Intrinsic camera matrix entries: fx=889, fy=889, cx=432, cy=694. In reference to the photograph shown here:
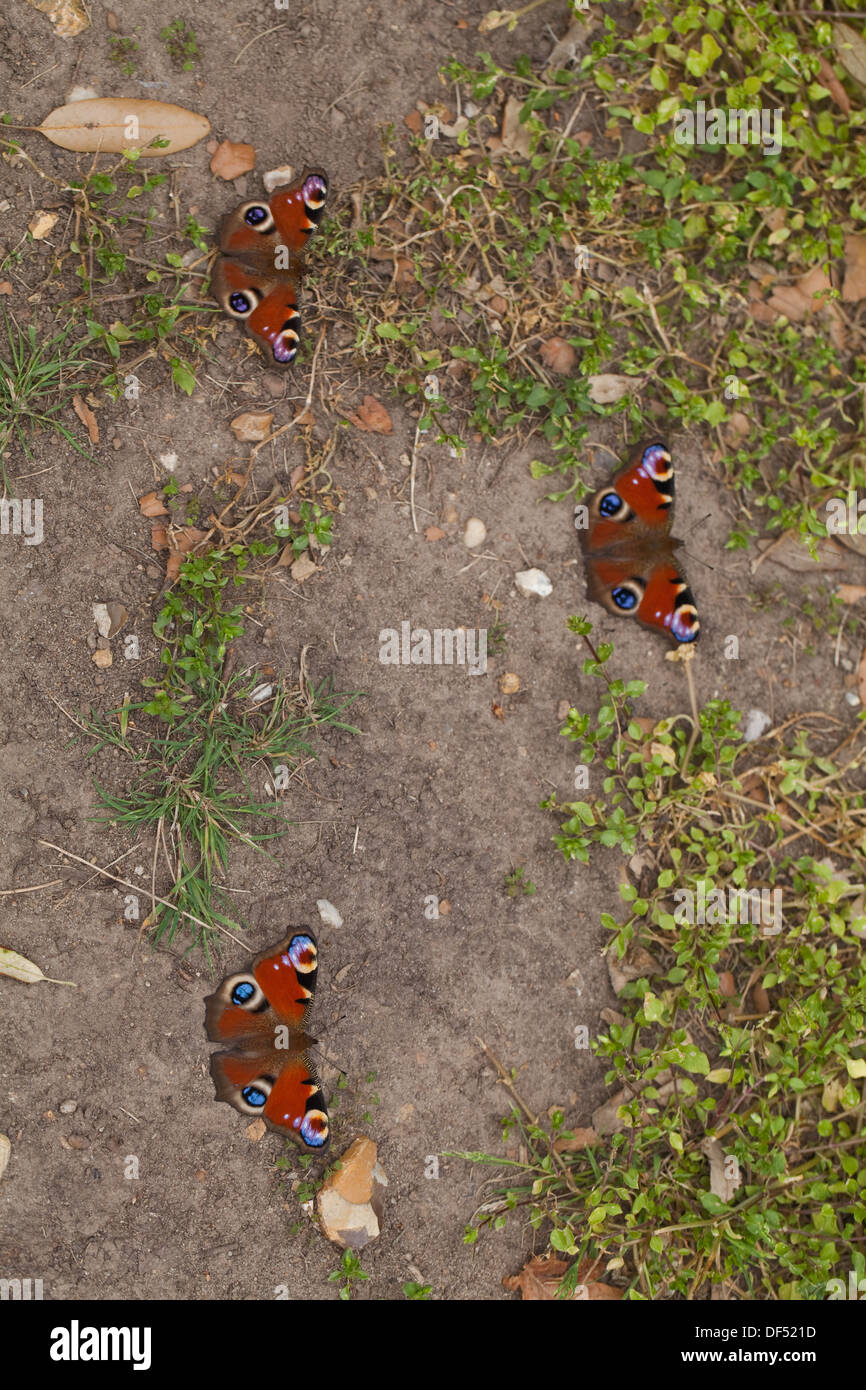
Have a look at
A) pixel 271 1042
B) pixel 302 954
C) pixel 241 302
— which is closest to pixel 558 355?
pixel 241 302

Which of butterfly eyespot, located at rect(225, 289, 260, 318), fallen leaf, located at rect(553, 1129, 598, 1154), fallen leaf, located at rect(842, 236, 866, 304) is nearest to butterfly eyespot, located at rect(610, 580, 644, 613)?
fallen leaf, located at rect(842, 236, 866, 304)

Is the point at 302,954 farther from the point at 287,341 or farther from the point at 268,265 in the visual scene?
the point at 268,265

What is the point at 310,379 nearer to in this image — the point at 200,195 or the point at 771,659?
the point at 200,195

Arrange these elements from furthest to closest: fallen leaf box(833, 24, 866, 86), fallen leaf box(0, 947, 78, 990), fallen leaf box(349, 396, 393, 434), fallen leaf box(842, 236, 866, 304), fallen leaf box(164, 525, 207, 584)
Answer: fallen leaf box(842, 236, 866, 304), fallen leaf box(833, 24, 866, 86), fallen leaf box(349, 396, 393, 434), fallen leaf box(164, 525, 207, 584), fallen leaf box(0, 947, 78, 990)

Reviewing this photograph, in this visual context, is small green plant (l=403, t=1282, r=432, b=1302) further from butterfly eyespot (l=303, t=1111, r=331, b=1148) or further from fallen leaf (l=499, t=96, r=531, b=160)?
fallen leaf (l=499, t=96, r=531, b=160)

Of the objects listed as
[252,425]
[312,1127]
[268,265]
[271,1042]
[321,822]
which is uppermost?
[268,265]

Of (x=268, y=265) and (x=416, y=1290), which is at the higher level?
(x=268, y=265)
